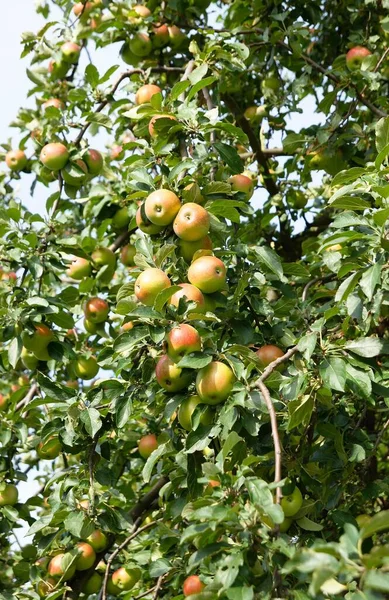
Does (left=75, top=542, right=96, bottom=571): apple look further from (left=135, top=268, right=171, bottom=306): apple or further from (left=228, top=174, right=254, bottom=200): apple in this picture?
(left=228, top=174, right=254, bottom=200): apple

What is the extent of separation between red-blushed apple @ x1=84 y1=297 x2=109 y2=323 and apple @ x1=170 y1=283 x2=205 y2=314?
1262mm

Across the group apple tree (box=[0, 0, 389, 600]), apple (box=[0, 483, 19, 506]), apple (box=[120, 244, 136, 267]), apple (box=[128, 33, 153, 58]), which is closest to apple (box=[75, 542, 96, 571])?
apple tree (box=[0, 0, 389, 600])

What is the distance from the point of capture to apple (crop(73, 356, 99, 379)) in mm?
3369

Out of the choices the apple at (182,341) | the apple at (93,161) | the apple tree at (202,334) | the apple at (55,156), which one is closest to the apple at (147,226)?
the apple tree at (202,334)

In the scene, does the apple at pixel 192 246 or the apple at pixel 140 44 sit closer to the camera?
the apple at pixel 192 246

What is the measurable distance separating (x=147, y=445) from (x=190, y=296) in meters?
1.40

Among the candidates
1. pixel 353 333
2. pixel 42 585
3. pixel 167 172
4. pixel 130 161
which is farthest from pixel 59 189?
pixel 42 585

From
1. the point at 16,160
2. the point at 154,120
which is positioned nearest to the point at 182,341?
the point at 154,120

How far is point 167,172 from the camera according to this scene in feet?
7.73

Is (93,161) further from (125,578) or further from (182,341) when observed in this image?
(125,578)

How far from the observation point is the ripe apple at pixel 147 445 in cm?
331

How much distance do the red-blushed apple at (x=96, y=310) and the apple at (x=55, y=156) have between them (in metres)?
0.60

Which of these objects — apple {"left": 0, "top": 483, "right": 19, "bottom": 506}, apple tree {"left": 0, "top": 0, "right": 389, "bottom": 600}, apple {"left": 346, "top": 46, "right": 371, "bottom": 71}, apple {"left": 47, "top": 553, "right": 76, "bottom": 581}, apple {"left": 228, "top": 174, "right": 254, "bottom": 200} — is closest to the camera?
apple tree {"left": 0, "top": 0, "right": 389, "bottom": 600}

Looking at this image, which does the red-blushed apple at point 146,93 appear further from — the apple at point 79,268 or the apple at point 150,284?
the apple at point 150,284
